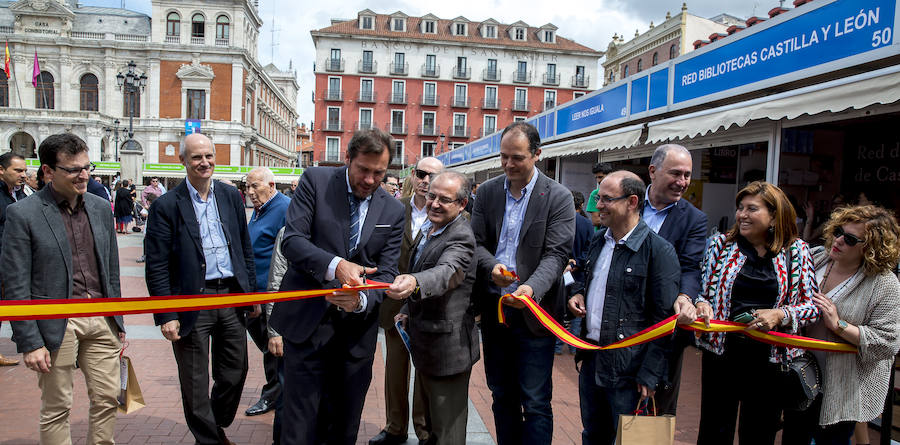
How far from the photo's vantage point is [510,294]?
2.62 metres

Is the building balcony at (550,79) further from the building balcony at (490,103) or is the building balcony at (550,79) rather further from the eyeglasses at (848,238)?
the eyeglasses at (848,238)

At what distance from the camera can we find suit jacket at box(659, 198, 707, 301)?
2.85 meters

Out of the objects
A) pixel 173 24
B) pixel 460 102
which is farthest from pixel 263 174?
pixel 173 24

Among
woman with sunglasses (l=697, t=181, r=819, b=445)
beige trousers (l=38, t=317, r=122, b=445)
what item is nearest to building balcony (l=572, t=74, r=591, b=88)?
woman with sunglasses (l=697, t=181, r=819, b=445)

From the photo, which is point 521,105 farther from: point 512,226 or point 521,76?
point 512,226

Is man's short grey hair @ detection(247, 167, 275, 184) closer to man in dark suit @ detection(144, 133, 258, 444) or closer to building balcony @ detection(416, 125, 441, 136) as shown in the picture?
man in dark suit @ detection(144, 133, 258, 444)

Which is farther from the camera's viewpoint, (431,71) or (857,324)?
(431,71)

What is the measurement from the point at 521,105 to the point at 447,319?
181 feet

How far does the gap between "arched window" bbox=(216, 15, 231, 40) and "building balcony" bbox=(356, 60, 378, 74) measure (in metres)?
13.2

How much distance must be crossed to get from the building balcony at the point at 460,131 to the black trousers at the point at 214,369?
2021 inches

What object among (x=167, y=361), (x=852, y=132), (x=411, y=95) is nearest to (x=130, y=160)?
(x=167, y=361)

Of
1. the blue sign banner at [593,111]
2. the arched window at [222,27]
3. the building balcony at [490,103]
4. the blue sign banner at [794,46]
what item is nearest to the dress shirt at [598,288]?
the blue sign banner at [794,46]

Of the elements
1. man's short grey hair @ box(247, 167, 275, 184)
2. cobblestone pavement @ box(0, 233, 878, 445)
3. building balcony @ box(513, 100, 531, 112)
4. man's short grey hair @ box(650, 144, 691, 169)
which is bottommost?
cobblestone pavement @ box(0, 233, 878, 445)

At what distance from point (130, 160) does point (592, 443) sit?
26.6 metres
